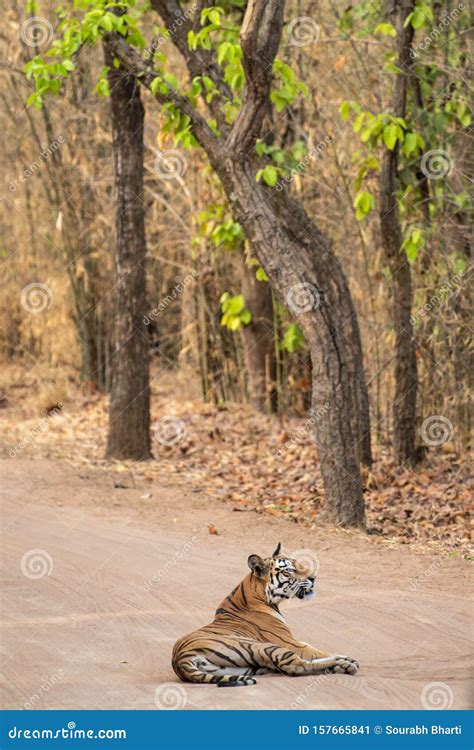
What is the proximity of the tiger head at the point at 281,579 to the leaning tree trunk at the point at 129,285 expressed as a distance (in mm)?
7323

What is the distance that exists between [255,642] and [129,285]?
25.4 feet

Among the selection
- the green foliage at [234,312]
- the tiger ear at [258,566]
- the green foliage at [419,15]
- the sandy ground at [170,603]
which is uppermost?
the green foliage at [419,15]

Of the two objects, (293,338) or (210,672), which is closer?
(210,672)

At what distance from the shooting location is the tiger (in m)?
5.25

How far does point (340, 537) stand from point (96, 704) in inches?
175

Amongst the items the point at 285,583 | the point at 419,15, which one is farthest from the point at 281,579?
→ the point at 419,15

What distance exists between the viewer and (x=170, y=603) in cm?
734

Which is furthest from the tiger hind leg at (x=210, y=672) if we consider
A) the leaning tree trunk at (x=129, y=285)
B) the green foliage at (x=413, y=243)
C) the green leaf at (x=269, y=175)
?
the leaning tree trunk at (x=129, y=285)

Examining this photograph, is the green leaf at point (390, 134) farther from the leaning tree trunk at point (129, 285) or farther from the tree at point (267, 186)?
the leaning tree trunk at point (129, 285)

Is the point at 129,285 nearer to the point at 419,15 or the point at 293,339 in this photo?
the point at 293,339

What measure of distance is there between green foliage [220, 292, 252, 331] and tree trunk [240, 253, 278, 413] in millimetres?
308

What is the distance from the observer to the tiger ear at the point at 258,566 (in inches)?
214

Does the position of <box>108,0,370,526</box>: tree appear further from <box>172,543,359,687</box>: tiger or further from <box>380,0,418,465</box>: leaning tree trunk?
<box>172,543,359,687</box>: tiger

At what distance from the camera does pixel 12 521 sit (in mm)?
9789
